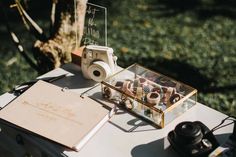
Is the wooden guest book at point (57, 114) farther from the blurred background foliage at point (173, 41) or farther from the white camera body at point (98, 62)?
the blurred background foliage at point (173, 41)

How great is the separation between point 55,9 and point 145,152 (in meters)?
1.09

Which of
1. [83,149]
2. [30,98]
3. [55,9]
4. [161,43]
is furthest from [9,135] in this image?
[161,43]

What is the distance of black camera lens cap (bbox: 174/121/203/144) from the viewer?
1.56 metres

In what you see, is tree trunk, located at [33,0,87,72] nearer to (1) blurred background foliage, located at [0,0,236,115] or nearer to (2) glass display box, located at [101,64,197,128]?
(2) glass display box, located at [101,64,197,128]

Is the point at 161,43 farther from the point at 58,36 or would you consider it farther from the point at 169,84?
the point at 169,84

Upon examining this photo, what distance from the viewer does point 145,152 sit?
1.64 m

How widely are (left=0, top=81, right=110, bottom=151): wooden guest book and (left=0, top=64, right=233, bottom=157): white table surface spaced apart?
4cm

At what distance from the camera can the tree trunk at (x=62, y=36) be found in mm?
2307

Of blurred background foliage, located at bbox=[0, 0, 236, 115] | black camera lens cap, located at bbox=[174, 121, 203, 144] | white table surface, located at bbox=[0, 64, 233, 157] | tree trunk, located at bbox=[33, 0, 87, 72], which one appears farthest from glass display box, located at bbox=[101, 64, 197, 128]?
blurred background foliage, located at bbox=[0, 0, 236, 115]

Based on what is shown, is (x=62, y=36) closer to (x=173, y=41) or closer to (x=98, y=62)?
(x=98, y=62)

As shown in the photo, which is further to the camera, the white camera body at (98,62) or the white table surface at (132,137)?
the white camera body at (98,62)

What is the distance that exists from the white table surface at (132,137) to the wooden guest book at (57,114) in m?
0.04

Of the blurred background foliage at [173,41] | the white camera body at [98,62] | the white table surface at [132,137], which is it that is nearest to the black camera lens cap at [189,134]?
the white table surface at [132,137]

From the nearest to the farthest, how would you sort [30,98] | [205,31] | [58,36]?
[30,98] < [58,36] < [205,31]
